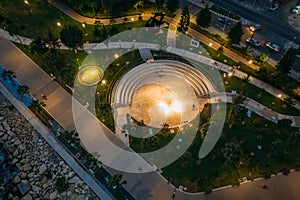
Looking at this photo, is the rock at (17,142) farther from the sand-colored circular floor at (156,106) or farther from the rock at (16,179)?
the sand-colored circular floor at (156,106)

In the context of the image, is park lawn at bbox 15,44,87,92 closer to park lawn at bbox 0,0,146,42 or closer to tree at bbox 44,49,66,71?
tree at bbox 44,49,66,71

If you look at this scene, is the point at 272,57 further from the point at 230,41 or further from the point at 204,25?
the point at 204,25

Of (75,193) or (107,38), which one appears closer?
(75,193)

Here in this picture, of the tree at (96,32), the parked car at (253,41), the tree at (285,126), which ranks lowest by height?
the tree at (285,126)

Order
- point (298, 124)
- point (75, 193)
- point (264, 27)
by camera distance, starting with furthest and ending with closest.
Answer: point (264, 27), point (298, 124), point (75, 193)

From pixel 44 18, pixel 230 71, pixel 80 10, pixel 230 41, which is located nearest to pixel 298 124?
pixel 230 71

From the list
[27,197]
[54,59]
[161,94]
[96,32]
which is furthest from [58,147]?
[96,32]

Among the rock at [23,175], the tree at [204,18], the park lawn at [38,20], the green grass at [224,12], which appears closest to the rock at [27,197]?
the rock at [23,175]
